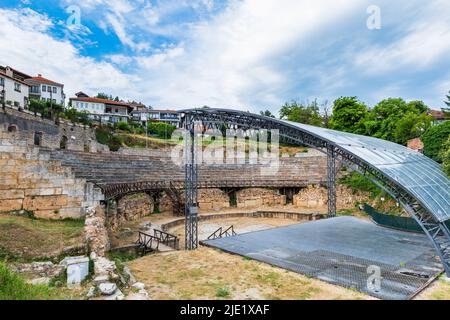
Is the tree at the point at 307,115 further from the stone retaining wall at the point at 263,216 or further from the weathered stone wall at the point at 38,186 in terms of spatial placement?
the weathered stone wall at the point at 38,186

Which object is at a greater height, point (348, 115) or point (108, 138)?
point (348, 115)

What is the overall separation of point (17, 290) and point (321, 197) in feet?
92.3

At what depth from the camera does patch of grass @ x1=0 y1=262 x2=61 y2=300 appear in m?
6.20

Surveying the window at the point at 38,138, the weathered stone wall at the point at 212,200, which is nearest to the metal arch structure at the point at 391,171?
the weathered stone wall at the point at 212,200

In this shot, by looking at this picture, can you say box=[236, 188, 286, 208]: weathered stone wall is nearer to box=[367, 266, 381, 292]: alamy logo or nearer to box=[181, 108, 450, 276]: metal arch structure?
box=[181, 108, 450, 276]: metal arch structure

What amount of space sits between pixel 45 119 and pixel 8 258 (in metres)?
25.6

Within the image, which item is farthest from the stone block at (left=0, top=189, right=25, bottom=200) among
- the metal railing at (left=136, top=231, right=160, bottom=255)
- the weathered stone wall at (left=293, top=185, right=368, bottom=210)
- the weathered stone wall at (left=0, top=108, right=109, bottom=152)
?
the weathered stone wall at (left=293, top=185, right=368, bottom=210)

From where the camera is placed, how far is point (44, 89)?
48906 mm

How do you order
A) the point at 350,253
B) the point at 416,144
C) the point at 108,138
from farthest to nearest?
the point at 108,138
the point at 416,144
the point at 350,253

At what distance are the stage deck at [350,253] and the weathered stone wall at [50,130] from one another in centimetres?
1911

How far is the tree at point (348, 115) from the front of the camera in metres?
40.3

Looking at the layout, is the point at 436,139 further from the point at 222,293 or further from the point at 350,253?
the point at 222,293

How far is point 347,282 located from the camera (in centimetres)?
915

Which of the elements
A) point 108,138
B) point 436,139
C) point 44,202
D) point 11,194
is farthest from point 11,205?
point 436,139
